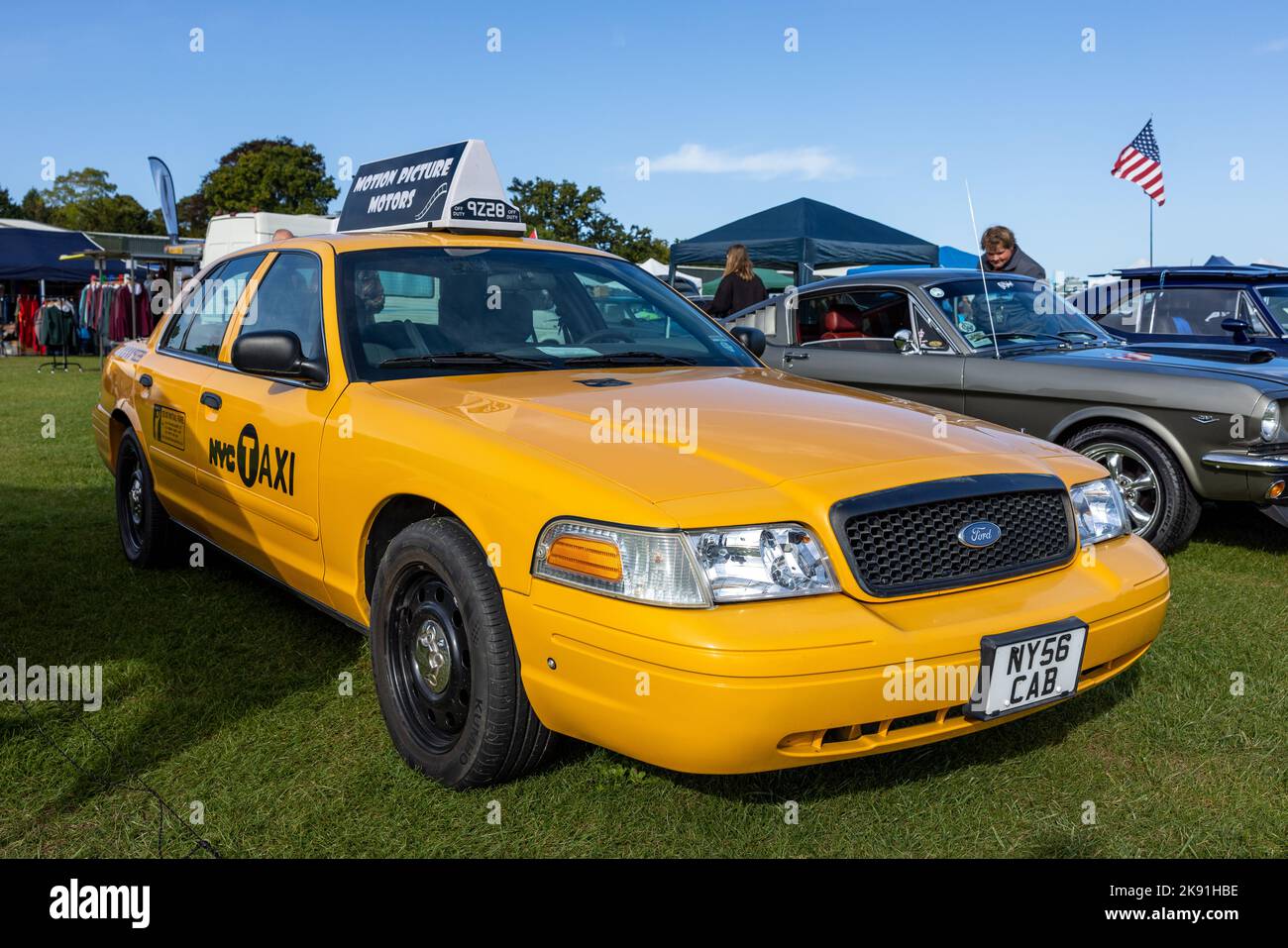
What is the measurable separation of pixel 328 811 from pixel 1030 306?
5.20m

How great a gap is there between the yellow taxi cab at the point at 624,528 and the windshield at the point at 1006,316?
2.68 metres

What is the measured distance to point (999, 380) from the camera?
5.98 meters

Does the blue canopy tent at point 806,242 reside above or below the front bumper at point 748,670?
above

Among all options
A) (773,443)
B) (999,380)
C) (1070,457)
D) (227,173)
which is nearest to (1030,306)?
(999,380)

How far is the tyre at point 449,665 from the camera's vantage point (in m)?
2.58

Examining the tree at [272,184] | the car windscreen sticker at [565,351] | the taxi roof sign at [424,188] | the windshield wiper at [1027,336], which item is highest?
the tree at [272,184]

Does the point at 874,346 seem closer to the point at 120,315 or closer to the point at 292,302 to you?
the point at 292,302

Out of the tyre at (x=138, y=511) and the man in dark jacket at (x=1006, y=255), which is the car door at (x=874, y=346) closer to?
the man in dark jacket at (x=1006, y=255)

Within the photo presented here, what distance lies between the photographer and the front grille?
2.43 metres

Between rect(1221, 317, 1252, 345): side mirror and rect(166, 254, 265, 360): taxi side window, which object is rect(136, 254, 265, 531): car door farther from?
rect(1221, 317, 1252, 345): side mirror

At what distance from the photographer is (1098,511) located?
3025 mm

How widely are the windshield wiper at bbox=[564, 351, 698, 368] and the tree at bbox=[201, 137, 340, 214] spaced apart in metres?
48.1

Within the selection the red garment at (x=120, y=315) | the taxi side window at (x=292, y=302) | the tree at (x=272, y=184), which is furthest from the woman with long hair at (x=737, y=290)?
the tree at (x=272, y=184)
